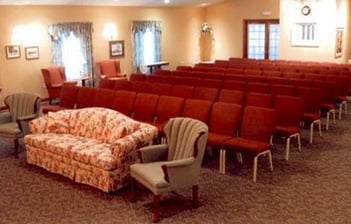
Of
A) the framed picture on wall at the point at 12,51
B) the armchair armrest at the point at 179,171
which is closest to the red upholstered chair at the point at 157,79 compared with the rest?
the framed picture on wall at the point at 12,51

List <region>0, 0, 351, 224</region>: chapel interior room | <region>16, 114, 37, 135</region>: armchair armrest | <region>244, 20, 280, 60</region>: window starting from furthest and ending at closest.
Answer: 1. <region>244, 20, 280, 60</region>: window
2. <region>16, 114, 37, 135</region>: armchair armrest
3. <region>0, 0, 351, 224</region>: chapel interior room

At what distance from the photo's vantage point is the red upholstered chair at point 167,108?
6.04 m

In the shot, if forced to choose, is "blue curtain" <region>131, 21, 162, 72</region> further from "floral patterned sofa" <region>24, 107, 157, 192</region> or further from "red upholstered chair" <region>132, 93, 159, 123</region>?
"floral patterned sofa" <region>24, 107, 157, 192</region>

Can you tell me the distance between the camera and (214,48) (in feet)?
51.5

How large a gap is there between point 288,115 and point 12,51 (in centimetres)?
710

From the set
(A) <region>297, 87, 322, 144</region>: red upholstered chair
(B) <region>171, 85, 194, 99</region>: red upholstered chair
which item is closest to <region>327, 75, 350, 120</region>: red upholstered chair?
(A) <region>297, 87, 322, 144</region>: red upholstered chair

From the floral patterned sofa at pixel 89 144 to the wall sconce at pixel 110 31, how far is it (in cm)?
682

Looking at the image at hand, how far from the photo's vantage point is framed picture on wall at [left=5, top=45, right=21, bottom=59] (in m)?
10.0

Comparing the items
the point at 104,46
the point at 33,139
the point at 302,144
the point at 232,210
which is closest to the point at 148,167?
the point at 232,210

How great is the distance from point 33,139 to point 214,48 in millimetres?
11052

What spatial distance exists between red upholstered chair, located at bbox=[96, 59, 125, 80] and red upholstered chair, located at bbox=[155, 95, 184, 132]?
587cm

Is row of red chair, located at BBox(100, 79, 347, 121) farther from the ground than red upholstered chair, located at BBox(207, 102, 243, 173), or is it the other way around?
row of red chair, located at BBox(100, 79, 347, 121)

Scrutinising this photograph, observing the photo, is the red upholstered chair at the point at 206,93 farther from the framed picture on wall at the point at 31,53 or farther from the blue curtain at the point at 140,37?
the blue curtain at the point at 140,37

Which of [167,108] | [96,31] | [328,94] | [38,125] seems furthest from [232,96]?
[96,31]
